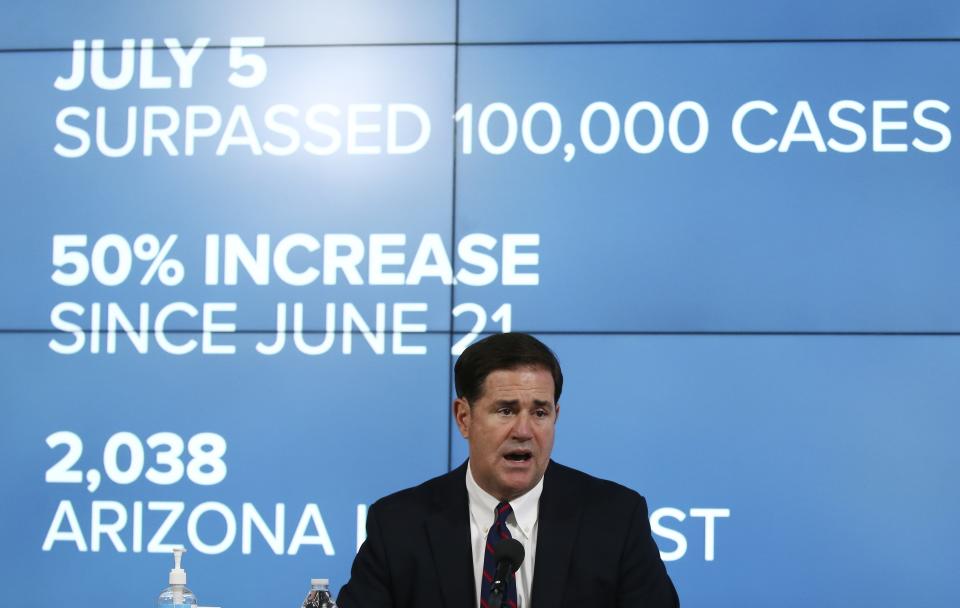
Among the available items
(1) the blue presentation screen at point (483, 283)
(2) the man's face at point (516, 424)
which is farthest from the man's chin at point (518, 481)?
(1) the blue presentation screen at point (483, 283)

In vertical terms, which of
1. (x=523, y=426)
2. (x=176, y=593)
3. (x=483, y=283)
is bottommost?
(x=176, y=593)

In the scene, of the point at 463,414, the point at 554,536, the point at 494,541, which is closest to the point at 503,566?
the point at 494,541

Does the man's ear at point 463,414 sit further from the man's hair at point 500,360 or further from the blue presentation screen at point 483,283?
the blue presentation screen at point 483,283

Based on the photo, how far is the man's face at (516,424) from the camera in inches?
88.7

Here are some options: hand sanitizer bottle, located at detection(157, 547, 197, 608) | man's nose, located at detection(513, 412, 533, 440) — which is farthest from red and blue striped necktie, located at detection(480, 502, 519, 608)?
hand sanitizer bottle, located at detection(157, 547, 197, 608)

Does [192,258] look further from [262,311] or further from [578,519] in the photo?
[578,519]

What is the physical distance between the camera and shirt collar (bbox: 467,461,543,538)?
7.68 feet

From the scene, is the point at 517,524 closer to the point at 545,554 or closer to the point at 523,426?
the point at 545,554

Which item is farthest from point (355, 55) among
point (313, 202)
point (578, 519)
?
point (578, 519)

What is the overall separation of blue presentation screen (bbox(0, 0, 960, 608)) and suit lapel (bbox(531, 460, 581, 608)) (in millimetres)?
1017

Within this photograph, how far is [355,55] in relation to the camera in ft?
11.6

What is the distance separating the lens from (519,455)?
2.27m

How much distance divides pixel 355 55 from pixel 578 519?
Result: 5.77 feet

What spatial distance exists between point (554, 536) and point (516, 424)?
0.23 metres
